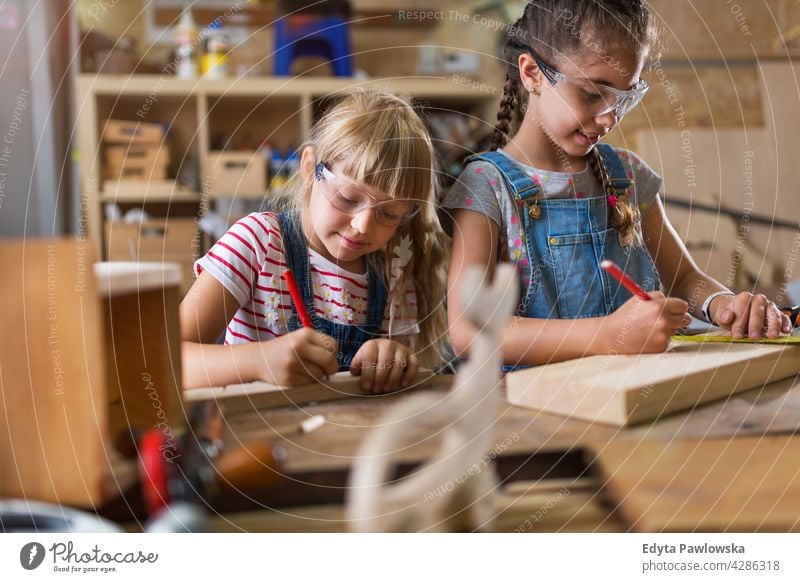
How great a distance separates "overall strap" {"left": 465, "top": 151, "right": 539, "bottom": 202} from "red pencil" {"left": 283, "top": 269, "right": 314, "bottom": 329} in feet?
0.52

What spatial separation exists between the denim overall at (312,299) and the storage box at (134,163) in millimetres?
97

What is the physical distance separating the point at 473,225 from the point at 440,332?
0.09 meters

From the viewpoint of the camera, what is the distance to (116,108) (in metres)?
0.52

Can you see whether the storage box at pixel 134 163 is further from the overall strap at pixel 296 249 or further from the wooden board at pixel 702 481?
the wooden board at pixel 702 481

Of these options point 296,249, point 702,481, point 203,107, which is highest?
point 203,107

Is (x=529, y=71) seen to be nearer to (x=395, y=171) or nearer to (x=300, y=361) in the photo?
(x=395, y=171)

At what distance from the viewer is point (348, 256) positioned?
0.52m

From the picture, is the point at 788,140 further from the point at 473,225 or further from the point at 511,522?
the point at 511,522

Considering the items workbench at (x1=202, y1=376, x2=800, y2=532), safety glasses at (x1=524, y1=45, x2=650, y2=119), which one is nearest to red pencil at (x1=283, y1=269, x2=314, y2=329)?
workbench at (x1=202, y1=376, x2=800, y2=532)

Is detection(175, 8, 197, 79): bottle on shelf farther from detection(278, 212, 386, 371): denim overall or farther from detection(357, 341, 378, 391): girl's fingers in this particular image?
detection(357, 341, 378, 391): girl's fingers

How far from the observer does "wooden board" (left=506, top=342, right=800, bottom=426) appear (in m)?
0.35

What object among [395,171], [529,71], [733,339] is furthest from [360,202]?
[733,339]

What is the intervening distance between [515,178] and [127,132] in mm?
269
